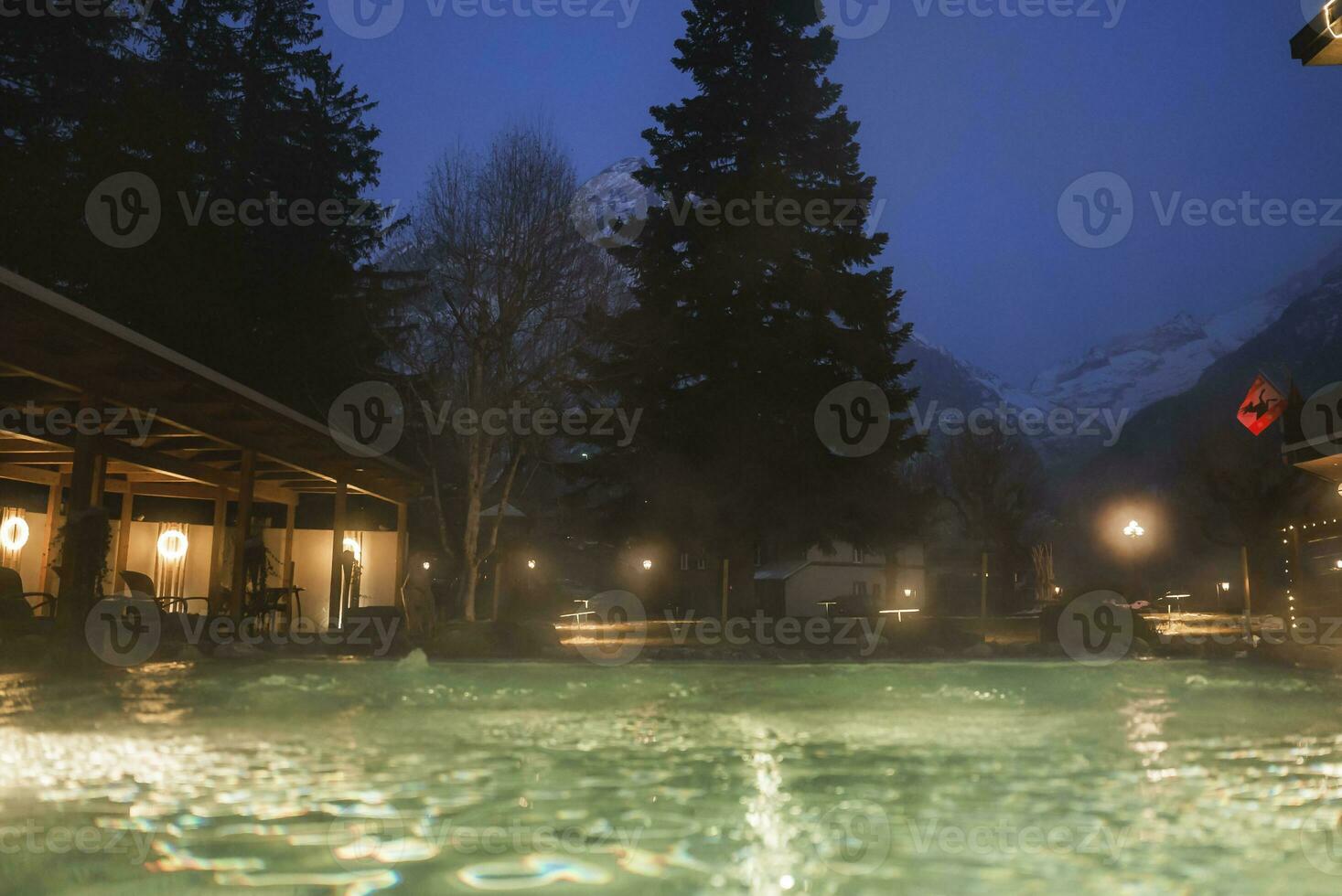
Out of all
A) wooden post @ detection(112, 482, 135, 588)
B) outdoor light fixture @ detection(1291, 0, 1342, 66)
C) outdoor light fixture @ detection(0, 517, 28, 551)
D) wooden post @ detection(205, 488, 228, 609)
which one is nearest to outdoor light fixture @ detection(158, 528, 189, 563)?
wooden post @ detection(112, 482, 135, 588)

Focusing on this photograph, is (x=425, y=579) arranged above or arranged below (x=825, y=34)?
below

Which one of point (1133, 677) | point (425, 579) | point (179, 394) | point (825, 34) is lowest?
point (1133, 677)

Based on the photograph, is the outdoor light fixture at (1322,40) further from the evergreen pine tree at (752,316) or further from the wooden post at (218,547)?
the evergreen pine tree at (752,316)

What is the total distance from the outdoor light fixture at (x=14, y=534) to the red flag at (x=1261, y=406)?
30.0m

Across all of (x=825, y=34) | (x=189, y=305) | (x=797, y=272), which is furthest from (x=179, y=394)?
(x=825, y=34)

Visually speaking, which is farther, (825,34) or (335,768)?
(825,34)

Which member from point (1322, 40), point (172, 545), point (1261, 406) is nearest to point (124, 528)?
point (172, 545)

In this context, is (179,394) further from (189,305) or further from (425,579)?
(189,305)

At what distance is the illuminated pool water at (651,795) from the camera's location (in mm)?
3180

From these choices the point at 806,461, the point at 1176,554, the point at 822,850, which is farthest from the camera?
the point at 1176,554

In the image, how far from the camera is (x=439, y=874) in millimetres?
3176

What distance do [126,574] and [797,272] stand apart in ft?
53.0

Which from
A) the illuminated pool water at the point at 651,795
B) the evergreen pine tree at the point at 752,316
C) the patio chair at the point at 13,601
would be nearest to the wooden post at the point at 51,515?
the patio chair at the point at 13,601

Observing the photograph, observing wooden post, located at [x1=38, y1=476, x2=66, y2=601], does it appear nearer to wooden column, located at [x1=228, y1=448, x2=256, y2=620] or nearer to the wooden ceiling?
the wooden ceiling
